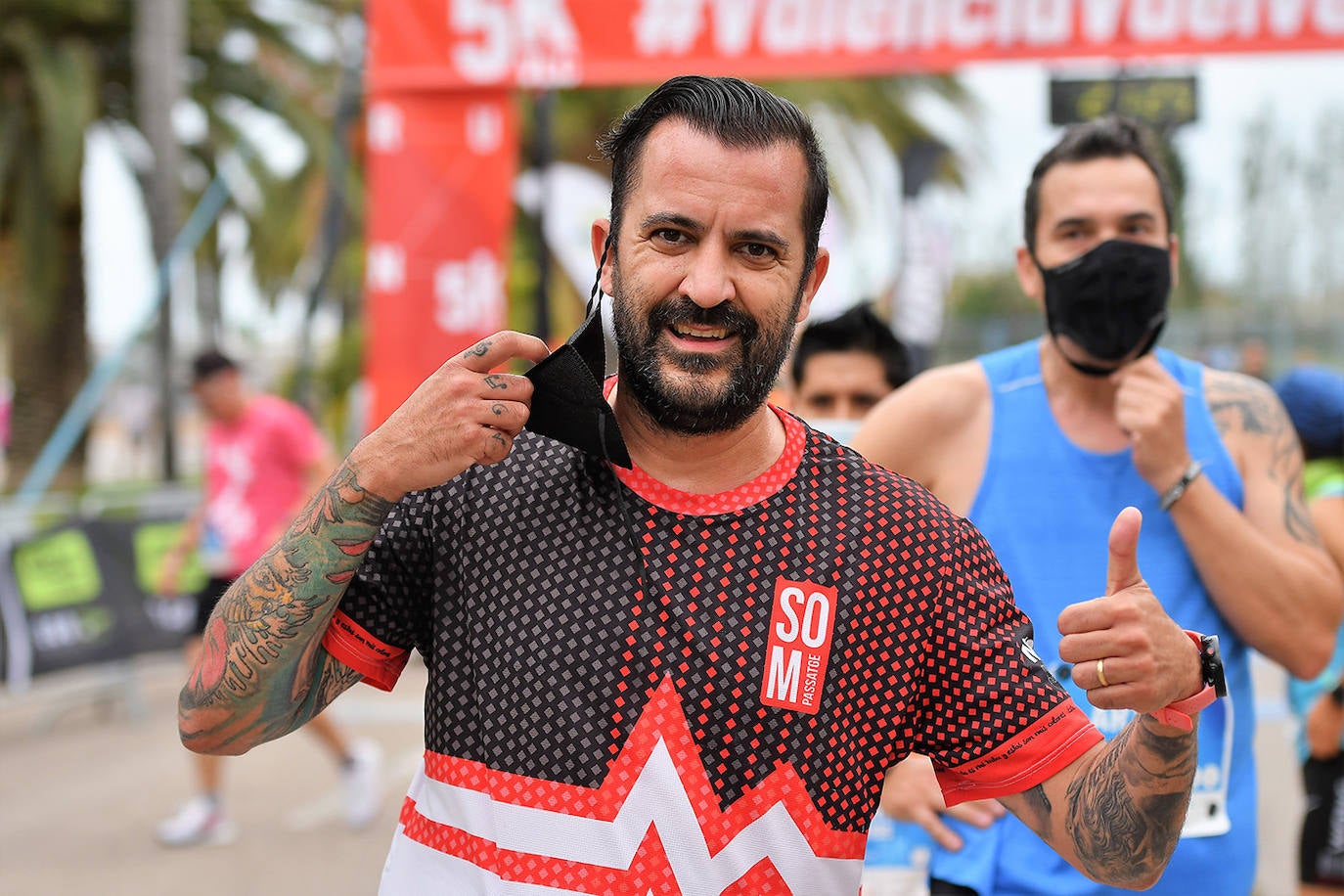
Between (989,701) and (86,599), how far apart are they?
7.74 m

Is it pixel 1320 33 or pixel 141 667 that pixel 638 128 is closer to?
pixel 1320 33

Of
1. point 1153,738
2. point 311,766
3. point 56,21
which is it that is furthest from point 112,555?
point 1153,738

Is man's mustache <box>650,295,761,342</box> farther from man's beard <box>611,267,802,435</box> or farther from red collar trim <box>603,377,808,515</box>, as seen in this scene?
red collar trim <box>603,377,808,515</box>

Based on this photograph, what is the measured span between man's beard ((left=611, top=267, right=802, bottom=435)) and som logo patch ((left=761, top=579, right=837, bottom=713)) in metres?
0.26

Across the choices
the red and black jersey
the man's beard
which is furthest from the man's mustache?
the red and black jersey

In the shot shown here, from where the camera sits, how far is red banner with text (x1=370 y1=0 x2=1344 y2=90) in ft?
23.0

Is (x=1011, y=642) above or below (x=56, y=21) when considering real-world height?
below

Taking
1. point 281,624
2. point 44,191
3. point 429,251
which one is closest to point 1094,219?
point 281,624

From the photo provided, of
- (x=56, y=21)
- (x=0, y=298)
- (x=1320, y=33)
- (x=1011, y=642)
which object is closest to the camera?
(x=1011, y=642)

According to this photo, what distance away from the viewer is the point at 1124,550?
5.59 feet

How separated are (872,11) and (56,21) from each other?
970 centimetres

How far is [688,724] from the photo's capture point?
5.98 ft

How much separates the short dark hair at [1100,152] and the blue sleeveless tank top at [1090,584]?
0.43 meters

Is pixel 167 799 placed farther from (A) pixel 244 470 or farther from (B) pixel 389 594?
(B) pixel 389 594
